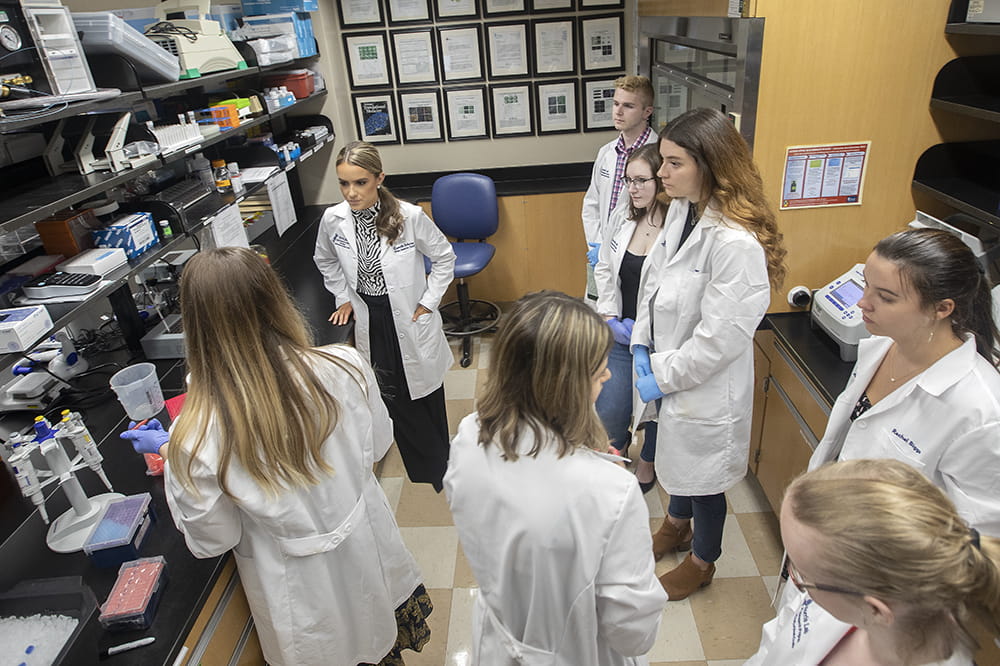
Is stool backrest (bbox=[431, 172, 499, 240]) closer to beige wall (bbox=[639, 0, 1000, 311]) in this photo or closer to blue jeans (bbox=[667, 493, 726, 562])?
beige wall (bbox=[639, 0, 1000, 311])

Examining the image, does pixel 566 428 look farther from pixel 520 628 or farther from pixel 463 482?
pixel 520 628

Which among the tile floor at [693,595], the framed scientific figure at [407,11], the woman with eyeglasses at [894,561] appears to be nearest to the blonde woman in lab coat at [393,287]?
the tile floor at [693,595]

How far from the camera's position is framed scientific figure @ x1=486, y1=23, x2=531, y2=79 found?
4027 millimetres

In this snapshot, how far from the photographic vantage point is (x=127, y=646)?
4.04 ft

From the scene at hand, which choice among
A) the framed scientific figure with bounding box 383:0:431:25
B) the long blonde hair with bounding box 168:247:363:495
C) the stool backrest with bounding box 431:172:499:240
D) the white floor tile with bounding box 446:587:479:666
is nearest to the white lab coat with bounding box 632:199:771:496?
the white floor tile with bounding box 446:587:479:666

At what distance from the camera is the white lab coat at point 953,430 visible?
1186 mm

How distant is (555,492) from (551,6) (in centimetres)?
382

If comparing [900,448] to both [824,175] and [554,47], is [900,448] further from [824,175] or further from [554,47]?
[554,47]

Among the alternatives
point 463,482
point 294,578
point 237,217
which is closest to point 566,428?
point 463,482

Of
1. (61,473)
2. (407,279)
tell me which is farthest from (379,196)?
(61,473)

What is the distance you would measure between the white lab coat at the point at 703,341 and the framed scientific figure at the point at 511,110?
2575 mm

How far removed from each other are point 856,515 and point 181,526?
4.20ft

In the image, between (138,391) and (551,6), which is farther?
(551,6)

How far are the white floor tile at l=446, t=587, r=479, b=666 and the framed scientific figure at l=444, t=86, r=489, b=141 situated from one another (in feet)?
10.3
